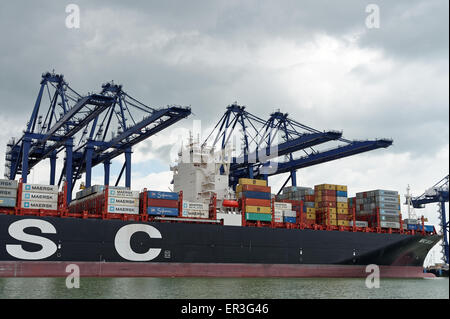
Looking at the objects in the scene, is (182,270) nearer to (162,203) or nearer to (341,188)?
(162,203)

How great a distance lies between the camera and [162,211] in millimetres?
34656

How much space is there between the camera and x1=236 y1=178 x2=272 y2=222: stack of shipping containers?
38.5 meters

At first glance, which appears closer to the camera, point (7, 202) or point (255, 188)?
point (7, 202)

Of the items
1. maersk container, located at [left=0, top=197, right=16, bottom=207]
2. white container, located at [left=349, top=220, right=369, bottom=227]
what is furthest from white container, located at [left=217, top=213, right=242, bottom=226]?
maersk container, located at [left=0, top=197, right=16, bottom=207]

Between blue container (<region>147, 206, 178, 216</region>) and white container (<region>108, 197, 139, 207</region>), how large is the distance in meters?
1.22

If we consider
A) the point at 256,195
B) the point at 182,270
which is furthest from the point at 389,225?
the point at 182,270

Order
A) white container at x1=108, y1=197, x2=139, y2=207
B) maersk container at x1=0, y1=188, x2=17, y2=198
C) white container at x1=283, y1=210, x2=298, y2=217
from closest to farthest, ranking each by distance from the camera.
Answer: maersk container at x1=0, y1=188, x2=17, y2=198
white container at x1=108, y1=197, x2=139, y2=207
white container at x1=283, y1=210, x2=298, y2=217

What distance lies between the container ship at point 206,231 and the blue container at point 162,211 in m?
0.08

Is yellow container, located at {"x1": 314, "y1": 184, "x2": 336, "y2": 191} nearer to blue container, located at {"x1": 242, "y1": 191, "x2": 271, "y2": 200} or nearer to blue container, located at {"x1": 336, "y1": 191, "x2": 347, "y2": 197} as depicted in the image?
blue container, located at {"x1": 336, "y1": 191, "x2": 347, "y2": 197}

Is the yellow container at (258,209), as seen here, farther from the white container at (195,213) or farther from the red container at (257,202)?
the white container at (195,213)

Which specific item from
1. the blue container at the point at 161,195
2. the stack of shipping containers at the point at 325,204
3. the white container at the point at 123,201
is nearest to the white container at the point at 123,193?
the white container at the point at 123,201

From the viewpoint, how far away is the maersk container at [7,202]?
1212 inches

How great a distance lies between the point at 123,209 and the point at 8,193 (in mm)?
7856

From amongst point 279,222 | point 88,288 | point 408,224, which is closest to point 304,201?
point 279,222
